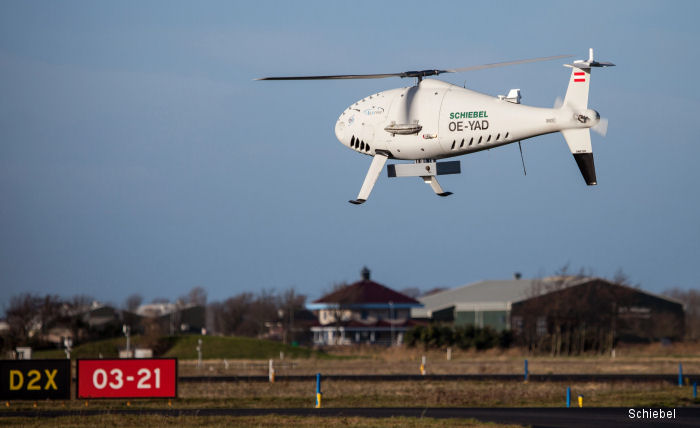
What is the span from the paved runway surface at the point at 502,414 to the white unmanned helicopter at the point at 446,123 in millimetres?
12650

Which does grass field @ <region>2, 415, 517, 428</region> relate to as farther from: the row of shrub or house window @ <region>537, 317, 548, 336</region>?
house window @ <region>537, 317, 548, 336</region>

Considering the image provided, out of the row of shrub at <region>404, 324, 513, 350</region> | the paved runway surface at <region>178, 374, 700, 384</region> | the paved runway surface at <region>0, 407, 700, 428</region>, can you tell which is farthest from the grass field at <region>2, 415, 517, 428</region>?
the row of shrub at <region>404, 324, 513, 350</region>

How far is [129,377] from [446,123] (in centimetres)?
2027

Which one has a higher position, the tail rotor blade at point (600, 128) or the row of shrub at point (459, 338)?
the tail rotor blade at point (600, 128)

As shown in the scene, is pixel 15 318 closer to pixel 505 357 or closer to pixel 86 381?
pixel 505 357

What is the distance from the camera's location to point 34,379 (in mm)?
36750

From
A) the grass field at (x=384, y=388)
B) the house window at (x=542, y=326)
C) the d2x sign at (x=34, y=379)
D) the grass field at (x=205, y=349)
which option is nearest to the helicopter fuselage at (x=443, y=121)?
the grass field at (x=384, y=388)

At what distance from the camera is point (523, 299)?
100750 mm

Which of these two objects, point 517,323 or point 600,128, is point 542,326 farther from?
point 600,128

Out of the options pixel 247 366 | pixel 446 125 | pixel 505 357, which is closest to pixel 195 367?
pixel 247 366

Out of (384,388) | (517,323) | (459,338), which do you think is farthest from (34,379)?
(517,323)

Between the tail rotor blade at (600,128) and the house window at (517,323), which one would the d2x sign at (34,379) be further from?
the house window at (517,323)

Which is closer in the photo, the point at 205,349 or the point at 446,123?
the point at 446,123

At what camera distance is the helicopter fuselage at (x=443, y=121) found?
2030 centimetres
